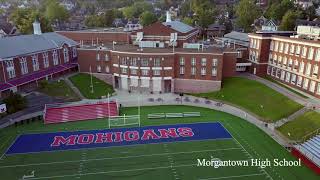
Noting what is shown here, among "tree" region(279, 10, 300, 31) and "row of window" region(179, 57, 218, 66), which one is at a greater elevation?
"tree" region(279, 10, 300, 31)

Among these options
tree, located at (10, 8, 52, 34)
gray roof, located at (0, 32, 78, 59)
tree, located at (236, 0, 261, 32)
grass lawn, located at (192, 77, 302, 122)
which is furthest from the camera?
tree, located at (236, 0, 261, 32)

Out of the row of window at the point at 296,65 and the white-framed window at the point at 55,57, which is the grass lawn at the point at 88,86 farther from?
the row of window at the point at 296,65

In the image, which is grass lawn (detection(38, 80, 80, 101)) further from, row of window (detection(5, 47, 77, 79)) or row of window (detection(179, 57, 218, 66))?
row of window (detection(179, 57, 218, 66))

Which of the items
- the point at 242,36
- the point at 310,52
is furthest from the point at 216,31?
the point at 310,52

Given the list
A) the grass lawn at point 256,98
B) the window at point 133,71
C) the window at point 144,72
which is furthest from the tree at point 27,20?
the grass lawn at point 256,98

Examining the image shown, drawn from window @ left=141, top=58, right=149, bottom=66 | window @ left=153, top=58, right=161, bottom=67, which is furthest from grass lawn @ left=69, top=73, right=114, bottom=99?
window @ left=153, top=58, right=161, bottom=67

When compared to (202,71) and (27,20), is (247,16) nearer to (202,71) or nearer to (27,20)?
(202,71)

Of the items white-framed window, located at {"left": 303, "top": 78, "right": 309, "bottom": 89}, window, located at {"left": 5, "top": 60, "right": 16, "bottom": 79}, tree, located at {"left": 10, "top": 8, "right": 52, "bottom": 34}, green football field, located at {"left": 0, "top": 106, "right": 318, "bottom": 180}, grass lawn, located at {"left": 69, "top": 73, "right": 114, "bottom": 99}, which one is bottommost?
green football field, located at {"left": 0, "top": 106, "right": 318, "bottom": 180}
